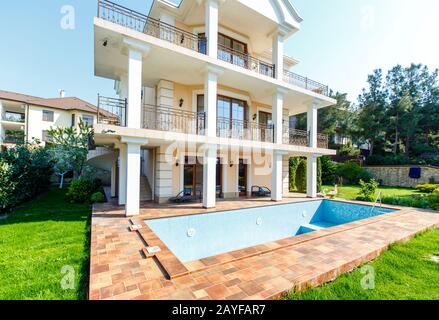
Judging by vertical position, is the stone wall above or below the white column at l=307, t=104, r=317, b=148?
below

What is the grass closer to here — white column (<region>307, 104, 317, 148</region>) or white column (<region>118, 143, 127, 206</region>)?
white column (<region>118, 143, 127, 206</region>)

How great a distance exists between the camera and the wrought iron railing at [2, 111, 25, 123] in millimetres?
24998

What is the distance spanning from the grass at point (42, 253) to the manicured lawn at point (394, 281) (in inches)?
149

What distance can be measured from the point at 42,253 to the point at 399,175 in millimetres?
29308

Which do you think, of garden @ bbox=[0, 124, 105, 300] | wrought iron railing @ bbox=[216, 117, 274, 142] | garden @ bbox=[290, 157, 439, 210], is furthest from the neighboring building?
garden @ bbox=[290, 157, 439, 210]

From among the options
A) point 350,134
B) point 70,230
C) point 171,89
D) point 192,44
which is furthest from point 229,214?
point 350,134

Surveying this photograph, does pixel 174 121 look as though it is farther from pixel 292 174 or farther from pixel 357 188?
pixel 357 188

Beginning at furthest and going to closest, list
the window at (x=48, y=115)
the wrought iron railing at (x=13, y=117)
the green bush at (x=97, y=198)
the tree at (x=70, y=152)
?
the wrought iron railing at (x=13, y=117)
the window at (x=48, y=115)
the tree at (x=70, y=152)
the green bush at (x=97, y=198)

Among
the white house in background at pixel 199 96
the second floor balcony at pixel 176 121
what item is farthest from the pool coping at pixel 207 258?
the second floor balcony at pixel 176 121

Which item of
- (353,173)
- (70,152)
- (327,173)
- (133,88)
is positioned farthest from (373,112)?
(70,152)

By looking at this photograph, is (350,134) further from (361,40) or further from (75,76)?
(75,76)

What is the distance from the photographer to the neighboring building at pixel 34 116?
23594 millimetres

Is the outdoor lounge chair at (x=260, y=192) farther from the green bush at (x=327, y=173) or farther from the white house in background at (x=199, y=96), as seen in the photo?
the green bush at (x=327, y=173)

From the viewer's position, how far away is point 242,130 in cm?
1193
